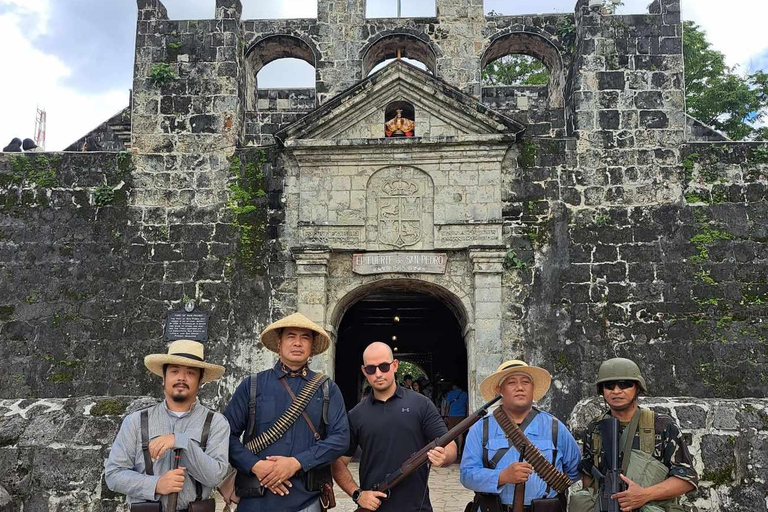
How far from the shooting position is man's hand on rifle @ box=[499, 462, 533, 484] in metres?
4.05

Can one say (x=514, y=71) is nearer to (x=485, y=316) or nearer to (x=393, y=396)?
(x=485, y=316)

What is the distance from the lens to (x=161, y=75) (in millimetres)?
11609

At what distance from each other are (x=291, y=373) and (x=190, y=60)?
8.49 m

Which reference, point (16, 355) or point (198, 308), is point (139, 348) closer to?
point (198, 308)

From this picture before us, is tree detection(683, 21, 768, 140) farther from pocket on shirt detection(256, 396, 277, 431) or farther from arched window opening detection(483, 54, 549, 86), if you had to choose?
pocket on shirt detection(256, 396, 277, 431)

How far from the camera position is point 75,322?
1089cm

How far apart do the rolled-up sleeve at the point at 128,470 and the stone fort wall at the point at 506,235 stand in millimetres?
6515

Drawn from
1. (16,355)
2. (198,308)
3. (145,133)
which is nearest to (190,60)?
(145,133)

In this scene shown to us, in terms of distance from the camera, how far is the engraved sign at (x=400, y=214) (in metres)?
11.0

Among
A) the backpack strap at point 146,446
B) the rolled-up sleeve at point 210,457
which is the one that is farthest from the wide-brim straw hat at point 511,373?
the backpack strap at point 146,446

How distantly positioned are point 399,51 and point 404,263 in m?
5.20

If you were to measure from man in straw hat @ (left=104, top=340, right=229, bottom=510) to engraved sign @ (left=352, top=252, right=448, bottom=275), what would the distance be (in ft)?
21.5

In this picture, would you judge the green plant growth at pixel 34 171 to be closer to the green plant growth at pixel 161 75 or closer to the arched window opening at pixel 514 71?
the green plant growth at pixel 161 75

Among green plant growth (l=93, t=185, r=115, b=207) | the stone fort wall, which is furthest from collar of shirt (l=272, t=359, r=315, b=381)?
green plant growth (l=93, t=185, r=115, b=207)
